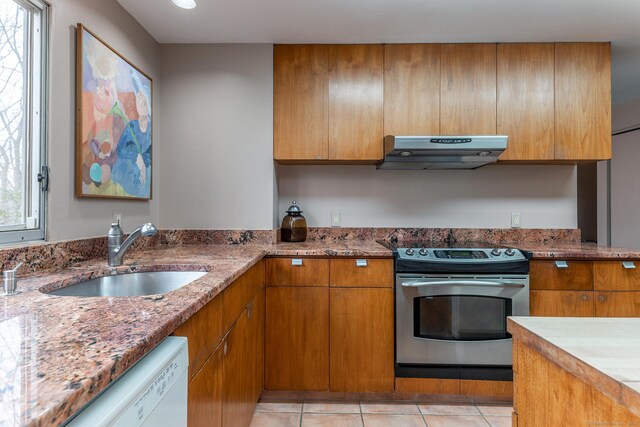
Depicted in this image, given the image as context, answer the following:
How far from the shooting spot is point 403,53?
2455 millimetres

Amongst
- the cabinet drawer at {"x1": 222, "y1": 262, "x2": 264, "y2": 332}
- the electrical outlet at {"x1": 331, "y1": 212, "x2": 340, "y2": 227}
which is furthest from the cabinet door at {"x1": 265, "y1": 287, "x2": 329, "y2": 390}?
the electrical outlet at {"x1": 331, "y1": 212, "x2": 340, "y2": 227}

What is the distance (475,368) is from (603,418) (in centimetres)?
160

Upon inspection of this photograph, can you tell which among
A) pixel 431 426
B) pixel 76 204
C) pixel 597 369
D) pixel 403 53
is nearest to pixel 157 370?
pixel 597 369

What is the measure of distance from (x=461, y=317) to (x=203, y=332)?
1567mm

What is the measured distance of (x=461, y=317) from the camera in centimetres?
207

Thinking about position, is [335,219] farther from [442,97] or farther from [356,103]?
[442,97]

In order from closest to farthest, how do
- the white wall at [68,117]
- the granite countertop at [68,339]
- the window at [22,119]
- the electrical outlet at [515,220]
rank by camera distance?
1. the granite countertop at [68,339]
2. the window at [22,119]
3. the white wall at [68,117]
4. the electrical outlet at [515,220]

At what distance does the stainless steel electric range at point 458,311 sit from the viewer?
2053mm

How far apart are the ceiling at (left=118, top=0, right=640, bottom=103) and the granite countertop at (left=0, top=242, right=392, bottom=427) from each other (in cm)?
163

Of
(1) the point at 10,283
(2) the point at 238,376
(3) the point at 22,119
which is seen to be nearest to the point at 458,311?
(2) the point at 238,376

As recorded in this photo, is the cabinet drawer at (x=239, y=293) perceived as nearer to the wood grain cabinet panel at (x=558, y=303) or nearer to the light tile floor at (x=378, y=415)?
the light tile floor at (x=378, y=415)

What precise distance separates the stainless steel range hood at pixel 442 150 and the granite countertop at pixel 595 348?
1.42 metres

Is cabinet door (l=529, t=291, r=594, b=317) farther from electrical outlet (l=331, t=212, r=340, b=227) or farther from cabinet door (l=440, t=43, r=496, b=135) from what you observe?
electrical outlet (l=331, t=212, r=340, b=227)

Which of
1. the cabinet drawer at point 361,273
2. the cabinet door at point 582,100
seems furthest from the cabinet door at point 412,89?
the cabinet drawer at point 361,273
